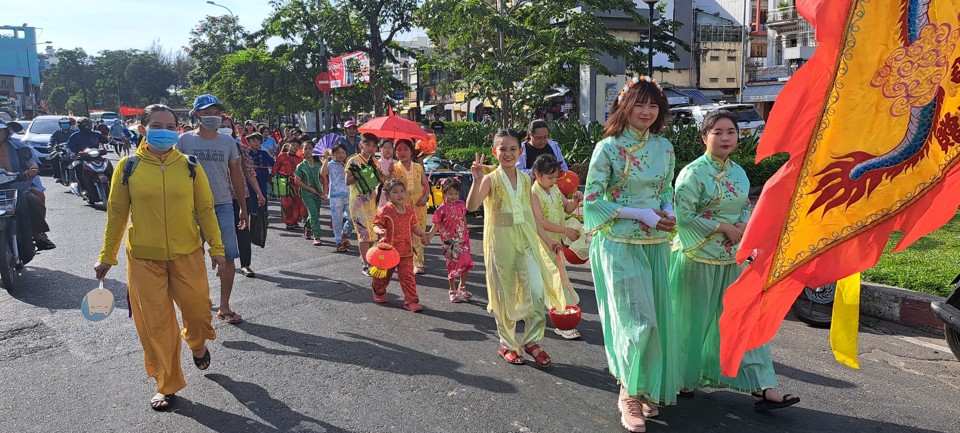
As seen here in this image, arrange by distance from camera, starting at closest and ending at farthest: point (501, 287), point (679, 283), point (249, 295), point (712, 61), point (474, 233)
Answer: point (679, 283) < point (501, 287) < point (249, 295) < point (474, 233) < point (712, 61)

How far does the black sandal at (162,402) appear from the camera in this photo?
14.8 ft

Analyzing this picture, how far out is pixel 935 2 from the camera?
2945 millimetres

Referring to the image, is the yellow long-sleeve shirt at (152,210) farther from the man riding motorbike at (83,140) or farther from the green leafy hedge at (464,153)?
the green leafy hedge at (464,153)

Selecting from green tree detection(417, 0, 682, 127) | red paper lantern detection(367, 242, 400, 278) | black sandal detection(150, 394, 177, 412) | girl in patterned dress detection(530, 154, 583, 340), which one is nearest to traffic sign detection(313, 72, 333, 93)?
green tree detection(417, 0, 682, 127)

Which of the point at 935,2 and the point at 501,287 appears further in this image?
the point at 501,287

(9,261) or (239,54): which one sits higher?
(239,54)

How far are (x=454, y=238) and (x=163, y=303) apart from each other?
3.52 metres

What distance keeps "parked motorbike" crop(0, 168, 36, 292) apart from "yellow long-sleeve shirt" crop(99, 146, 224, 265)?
3.98 m

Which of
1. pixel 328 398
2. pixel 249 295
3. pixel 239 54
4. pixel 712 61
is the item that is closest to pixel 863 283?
pixel 328 398

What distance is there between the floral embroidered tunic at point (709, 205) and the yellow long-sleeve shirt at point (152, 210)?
2.96 m

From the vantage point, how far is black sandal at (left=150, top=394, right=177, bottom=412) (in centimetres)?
451

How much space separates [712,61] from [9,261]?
45553 millimetres

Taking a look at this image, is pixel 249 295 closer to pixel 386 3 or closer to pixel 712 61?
pixel 386 3

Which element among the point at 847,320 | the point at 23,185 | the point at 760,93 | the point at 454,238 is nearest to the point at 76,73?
the point at 760,93
